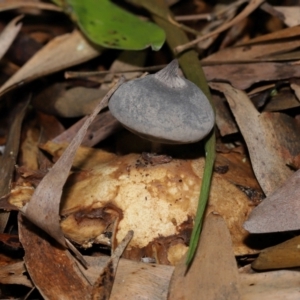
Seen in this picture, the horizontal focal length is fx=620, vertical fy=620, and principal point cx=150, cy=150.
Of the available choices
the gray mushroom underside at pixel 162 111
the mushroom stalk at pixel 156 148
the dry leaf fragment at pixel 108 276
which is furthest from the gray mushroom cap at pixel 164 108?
the dry leaf fragment at pixel 108 276

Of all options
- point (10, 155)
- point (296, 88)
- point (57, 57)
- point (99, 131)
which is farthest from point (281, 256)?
point (57, 57)

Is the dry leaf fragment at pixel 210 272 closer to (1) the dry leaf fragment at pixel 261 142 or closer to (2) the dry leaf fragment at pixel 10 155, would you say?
(1) the dry leaf fragment at pixel 261 142

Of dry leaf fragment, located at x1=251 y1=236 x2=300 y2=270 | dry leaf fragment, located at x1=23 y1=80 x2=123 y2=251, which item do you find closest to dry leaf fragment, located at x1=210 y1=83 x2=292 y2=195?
dry leaf fragment, located at x1=251 y1=236 x2=300 y2=270

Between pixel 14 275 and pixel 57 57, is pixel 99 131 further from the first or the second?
pixel 14 275

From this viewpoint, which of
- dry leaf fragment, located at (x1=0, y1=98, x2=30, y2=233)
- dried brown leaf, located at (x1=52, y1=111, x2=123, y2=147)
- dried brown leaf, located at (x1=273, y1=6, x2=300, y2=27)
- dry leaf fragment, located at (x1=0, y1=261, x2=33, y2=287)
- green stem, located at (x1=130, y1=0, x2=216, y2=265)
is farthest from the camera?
dried brown leaf, located at (x1=273, y1=6, x2=300, y2=27)

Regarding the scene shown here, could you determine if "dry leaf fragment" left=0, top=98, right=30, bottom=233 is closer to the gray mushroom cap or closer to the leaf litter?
the leaf litter

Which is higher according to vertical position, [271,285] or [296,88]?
[296,88]

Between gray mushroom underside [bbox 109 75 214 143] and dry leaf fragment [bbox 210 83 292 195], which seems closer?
gray mushroom underside [bbox 109 75 214 143]

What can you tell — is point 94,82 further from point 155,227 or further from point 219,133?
point 155,227
